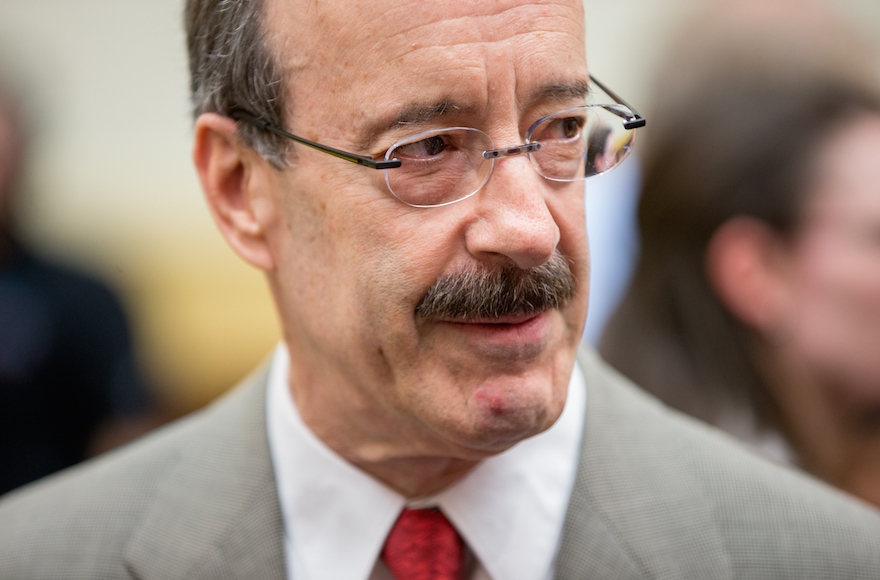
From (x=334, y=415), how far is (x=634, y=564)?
2.27ft

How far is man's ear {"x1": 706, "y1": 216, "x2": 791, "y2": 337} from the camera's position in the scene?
8.85 ft

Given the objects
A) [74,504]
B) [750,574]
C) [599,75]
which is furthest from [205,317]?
[750,574]

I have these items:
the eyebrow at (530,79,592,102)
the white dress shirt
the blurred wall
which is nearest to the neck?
the white dress shirt

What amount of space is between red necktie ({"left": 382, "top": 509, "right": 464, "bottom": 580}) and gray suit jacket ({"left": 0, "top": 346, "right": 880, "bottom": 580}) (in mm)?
219

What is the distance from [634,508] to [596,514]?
0.09 meters

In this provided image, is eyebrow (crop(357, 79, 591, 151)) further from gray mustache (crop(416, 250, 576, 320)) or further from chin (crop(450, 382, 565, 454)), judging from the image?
chin (crop(450, 382, 565, 454))

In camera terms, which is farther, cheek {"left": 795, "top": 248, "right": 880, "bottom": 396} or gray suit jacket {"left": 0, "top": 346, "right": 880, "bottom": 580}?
cheek {"left": 795, "top": 248, "right": 880, "bottom": 396}

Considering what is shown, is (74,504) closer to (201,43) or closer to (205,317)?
(201,43)

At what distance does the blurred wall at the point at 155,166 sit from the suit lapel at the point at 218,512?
2.72m

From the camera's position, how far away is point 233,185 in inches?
81.3

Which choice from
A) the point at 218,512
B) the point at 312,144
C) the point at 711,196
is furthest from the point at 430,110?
the point at 711,196

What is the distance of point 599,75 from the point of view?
5473 mm

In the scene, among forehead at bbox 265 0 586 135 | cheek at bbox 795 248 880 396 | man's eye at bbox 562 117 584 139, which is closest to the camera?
forehead at bbox 265 0 586 135

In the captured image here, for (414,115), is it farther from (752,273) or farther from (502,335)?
(752,273)
